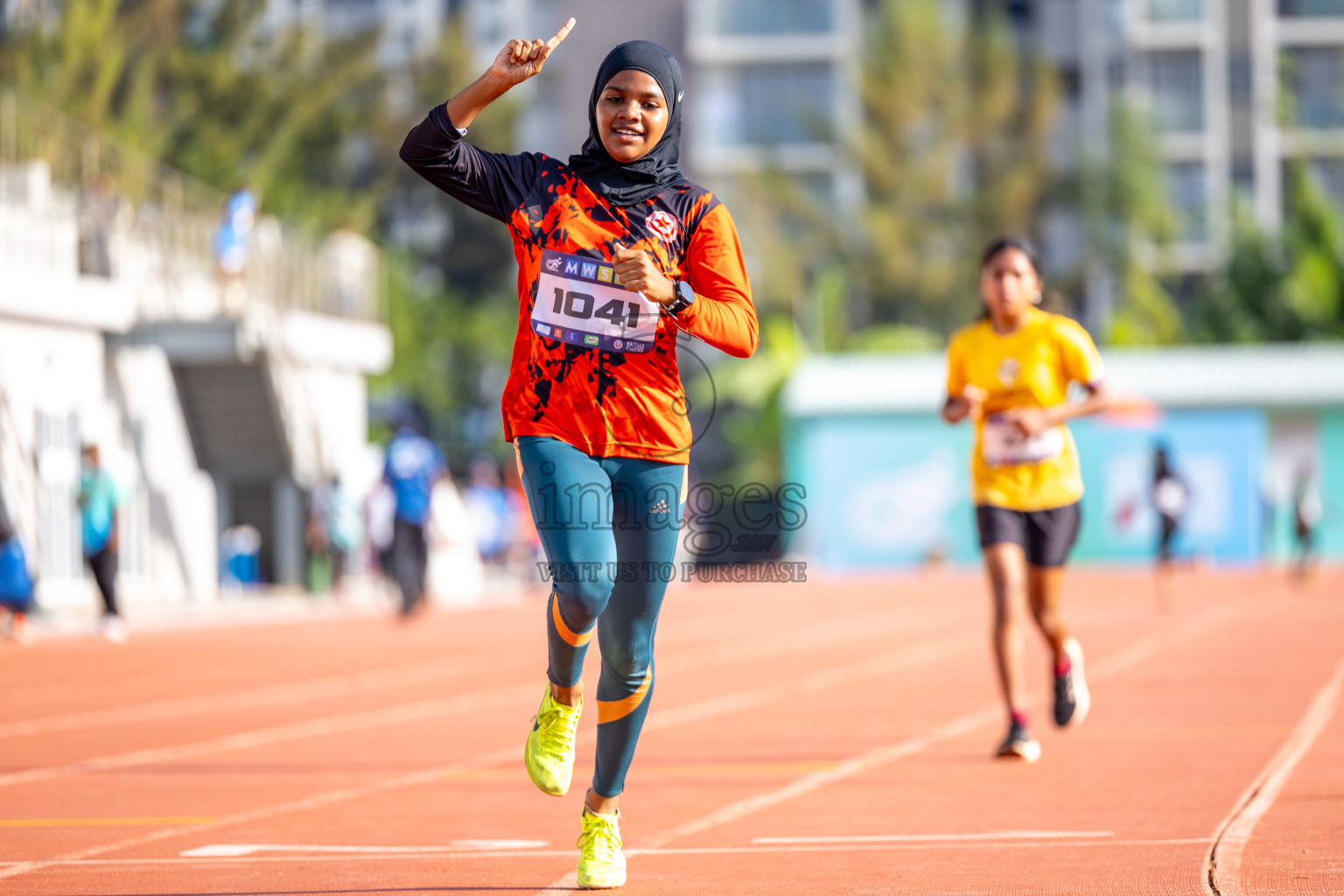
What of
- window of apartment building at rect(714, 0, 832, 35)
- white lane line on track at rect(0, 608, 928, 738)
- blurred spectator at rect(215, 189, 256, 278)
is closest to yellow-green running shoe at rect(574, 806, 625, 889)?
white lane line on track at rect(0, 608, 928, 738)

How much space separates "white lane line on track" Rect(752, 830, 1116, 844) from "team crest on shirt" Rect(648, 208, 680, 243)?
2.00 meters

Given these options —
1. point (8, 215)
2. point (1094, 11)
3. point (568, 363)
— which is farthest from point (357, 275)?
point (1094, 11)

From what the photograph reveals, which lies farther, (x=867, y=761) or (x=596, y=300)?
(x=867, y=761)

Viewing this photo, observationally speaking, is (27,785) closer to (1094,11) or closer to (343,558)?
(343,558)

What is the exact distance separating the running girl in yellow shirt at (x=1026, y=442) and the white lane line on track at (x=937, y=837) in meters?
2.26

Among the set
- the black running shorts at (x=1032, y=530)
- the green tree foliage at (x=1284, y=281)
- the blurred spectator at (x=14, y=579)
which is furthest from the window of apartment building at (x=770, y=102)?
the black running shorts at (x=1032, y=530)

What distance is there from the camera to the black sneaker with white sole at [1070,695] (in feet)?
27.9

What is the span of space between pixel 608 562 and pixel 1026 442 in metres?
3.82

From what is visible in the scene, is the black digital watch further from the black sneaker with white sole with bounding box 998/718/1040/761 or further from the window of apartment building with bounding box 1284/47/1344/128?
the window of apartment building with bounding box 1284/47/1344/128

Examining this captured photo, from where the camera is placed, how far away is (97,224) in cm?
2650

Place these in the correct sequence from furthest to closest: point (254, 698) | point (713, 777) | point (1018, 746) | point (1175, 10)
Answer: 1. point (1175, 10)
2. point (254, 698)
3. point (1018, 746)
4. point (713, 777)

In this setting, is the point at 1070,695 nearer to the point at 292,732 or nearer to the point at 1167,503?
the point at 292,732

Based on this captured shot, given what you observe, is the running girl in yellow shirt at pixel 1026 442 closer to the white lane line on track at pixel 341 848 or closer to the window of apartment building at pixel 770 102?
the white lane line on track at pixel 341 848

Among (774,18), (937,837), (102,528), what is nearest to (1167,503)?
(102,528)
